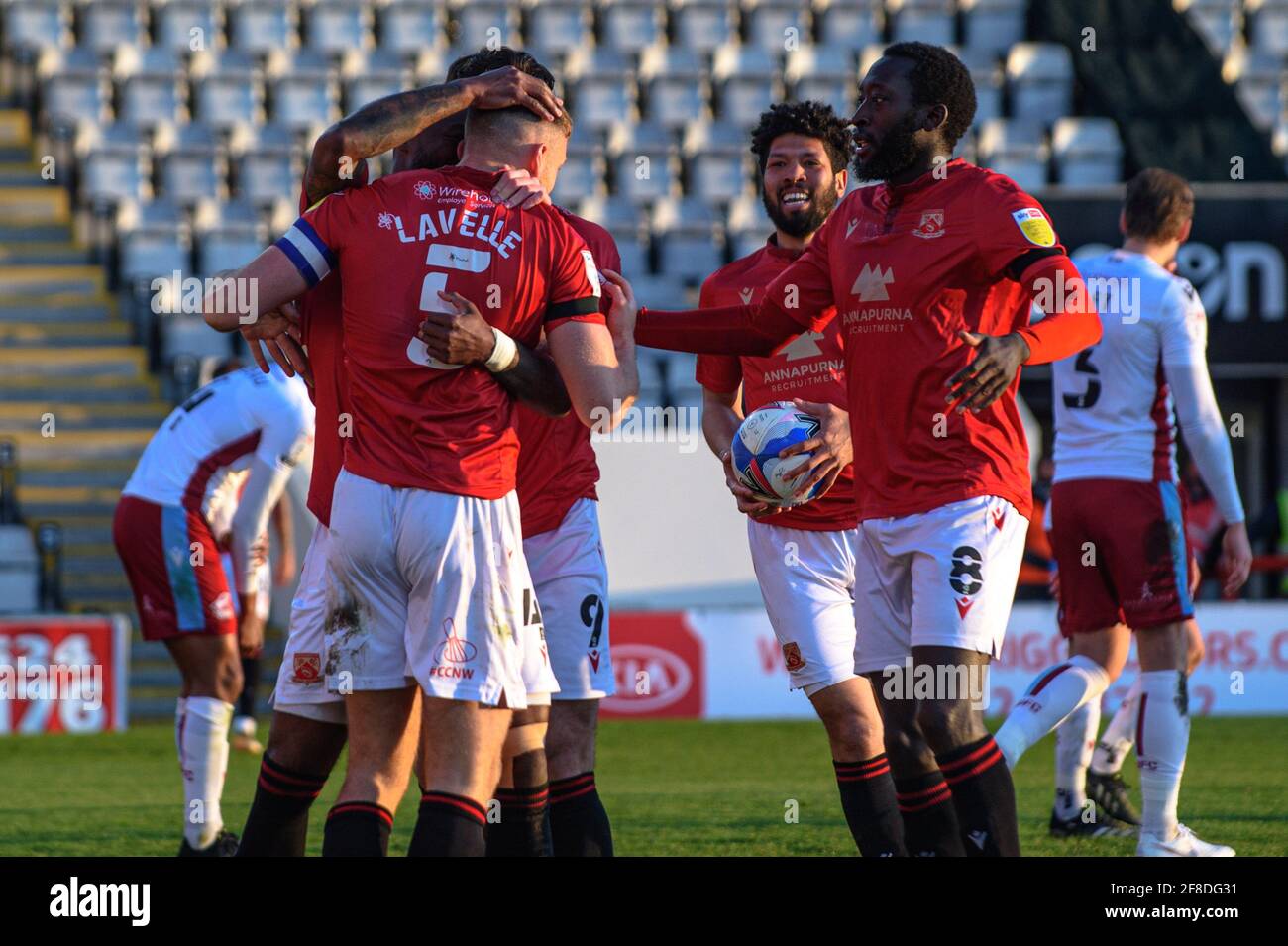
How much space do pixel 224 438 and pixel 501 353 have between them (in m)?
3.41

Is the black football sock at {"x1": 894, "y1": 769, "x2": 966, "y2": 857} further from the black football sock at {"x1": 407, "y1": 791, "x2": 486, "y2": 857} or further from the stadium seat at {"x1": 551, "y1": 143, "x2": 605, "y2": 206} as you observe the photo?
the stadium seat at {"x1": 551, "y1": 143, "x2": 605, "y2": 206}

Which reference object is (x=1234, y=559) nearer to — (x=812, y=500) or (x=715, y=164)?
(x=812, y=500)

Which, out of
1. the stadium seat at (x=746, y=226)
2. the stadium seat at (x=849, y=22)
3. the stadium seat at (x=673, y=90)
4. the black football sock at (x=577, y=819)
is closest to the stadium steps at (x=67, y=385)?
the stadium seat at (x=746, y=226)

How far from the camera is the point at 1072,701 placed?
22.0ft

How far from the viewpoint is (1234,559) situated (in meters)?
6.43

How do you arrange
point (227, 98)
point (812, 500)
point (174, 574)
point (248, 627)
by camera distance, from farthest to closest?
point (227, 98)
point (248, 627)
point (174, 574)
point (812, 500)

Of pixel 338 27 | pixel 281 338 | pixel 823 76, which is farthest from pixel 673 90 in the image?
pixel 281 338

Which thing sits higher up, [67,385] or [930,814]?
[67,385]

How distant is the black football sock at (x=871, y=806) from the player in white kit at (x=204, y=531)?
2466 mm

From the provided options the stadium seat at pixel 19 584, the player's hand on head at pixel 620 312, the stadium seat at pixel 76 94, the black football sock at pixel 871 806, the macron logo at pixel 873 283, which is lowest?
the black football sock at pixel 871 806

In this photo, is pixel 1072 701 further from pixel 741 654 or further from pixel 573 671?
pixel 741 654

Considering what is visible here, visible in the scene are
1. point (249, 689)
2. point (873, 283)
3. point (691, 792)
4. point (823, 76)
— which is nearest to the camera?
point (873, 283)

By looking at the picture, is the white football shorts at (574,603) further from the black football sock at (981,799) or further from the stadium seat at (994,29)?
the stadium seat at (994,29)

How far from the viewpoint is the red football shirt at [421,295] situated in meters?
4.46
